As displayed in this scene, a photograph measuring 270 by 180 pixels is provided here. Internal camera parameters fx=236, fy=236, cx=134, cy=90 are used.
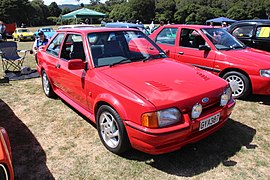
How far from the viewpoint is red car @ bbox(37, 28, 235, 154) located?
2.58 meters

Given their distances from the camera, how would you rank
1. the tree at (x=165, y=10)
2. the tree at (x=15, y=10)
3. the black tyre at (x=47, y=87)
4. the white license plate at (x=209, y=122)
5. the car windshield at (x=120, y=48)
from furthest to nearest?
the tree at (x=165, y=10) < the tree at (x=15, y=10) < the black tyre at (x=47, y=87) < the car windshield at (x=120, y=48) < the white license plate at (x=209, y=122)

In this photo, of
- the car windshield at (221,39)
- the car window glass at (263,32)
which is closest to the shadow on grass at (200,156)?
the car windshield at (221,39)

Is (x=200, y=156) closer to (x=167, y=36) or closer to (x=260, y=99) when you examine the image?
(x=260, y=99)

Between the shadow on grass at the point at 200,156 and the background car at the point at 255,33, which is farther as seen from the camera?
the background car at the point at 255,33

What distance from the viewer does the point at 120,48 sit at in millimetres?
3727

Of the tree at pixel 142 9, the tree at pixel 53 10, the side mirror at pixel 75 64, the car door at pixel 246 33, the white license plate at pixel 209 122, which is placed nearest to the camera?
the white license plate at pixel 209 122

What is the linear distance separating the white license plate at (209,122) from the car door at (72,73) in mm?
1766

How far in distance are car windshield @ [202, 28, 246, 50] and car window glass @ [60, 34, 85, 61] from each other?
3.16 meters

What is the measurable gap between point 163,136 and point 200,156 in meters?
0.87

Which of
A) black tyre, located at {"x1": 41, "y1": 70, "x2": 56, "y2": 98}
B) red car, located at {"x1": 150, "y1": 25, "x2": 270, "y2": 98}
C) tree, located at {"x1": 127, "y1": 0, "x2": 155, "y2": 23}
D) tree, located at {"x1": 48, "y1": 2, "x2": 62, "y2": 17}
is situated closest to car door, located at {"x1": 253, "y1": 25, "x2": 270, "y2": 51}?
red car, located at {"x1": 150, "y1": 25, "x2": 270, "y2": 98}

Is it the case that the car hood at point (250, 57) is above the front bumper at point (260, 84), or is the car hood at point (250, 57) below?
above

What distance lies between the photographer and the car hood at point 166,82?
105 inches

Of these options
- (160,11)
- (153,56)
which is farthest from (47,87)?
(160,11)

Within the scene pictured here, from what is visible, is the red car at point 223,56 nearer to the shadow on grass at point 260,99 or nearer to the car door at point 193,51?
the car door at point 193,51
